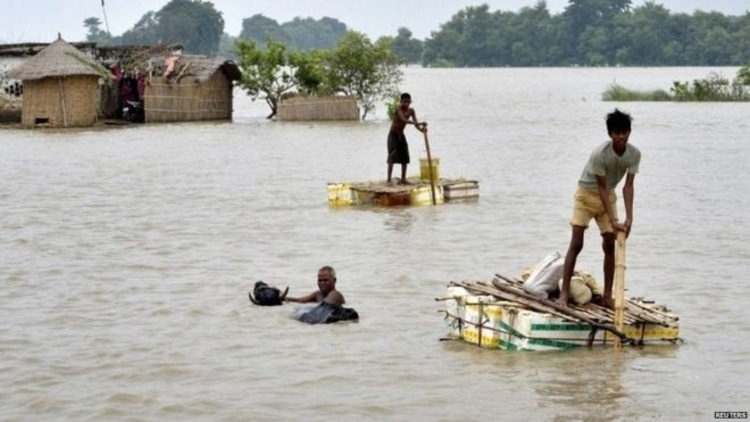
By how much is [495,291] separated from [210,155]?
17.9 meters

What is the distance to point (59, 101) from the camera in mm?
32312

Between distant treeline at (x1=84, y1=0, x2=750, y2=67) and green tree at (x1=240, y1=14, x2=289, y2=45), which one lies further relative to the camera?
green tree at (x1=240, y1=14, x2=289, y2=45)

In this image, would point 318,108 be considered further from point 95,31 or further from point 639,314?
point 95,31

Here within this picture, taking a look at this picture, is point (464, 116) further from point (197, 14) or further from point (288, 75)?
point (197, 14)

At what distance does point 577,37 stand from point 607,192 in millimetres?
131141

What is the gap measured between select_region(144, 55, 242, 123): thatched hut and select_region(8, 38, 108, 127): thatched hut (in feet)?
5.62

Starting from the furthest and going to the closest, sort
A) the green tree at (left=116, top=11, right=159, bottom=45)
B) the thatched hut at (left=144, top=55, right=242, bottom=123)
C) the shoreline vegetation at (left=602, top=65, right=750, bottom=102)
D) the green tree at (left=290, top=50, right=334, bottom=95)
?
1. the green tree at (left=116, top=11, right=159, bottom=45)
2. the shoreline vegetation at (left=602, top=65, right=750, bottom=102)
3. the green tree at (left=290, top=50, right=334, bottom=95)
4. the thatched hut at (left=144, top=55, right=242, bottom=123)

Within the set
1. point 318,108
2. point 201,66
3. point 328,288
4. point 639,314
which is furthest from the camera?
point 318,108

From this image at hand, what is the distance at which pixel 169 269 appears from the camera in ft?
40.7

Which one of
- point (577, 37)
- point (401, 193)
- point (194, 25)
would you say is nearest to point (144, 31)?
point (194, 25)

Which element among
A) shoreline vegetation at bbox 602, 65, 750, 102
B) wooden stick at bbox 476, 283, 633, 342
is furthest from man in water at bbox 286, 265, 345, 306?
shoreline vegetation at bbox 602, 65, 750, 102

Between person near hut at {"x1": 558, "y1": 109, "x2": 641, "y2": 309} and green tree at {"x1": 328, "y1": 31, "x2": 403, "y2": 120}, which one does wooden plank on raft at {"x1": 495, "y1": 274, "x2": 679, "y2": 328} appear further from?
green tree at {"x1": 328, "y1": 31, "x2": 403, "y2": 120}

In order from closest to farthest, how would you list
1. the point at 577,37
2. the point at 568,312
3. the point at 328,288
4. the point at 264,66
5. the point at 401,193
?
the point at 568,312, the point at 328,288, the point at 401,193, the point at 264,66, the point at 577,37

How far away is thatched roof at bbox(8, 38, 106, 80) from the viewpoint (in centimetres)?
3106
